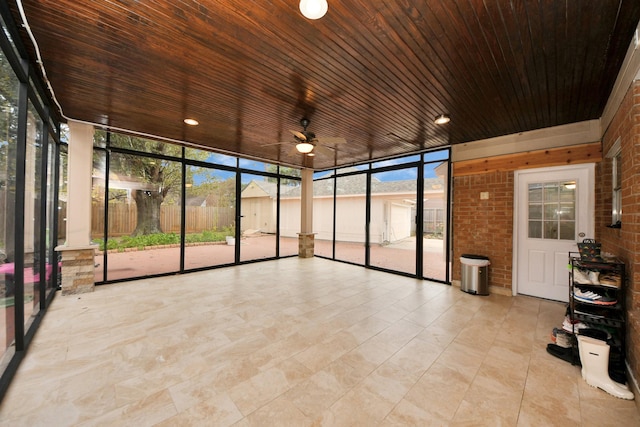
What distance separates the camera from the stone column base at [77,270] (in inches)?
153

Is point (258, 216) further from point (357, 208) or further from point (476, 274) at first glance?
point (476, 274)

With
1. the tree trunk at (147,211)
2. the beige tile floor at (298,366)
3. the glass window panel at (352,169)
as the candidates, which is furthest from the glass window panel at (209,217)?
the glass window panel at (352,169)

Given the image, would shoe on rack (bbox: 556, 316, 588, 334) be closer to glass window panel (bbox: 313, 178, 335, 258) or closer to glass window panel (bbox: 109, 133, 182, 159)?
glass window panel (bbox: 109, 133, 182, 159)

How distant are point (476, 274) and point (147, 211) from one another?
6.56m

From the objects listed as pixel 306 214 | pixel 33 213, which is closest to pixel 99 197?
pixel 33 213

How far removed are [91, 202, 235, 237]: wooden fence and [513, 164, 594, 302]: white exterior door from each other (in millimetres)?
6044

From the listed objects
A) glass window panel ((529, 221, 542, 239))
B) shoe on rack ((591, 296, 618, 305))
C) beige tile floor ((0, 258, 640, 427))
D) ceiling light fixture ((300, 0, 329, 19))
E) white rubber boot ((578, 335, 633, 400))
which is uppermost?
ceiling light fixture ((300, 0, 329, 19))

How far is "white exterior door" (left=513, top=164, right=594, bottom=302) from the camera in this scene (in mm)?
3604

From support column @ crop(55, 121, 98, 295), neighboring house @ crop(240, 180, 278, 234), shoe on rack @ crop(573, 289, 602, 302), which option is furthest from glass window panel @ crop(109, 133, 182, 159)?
shoe on rack @ crop(573, 289, 602, 302)

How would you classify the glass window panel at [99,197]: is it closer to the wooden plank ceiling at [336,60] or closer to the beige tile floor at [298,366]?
the wooden plank ceiling at [336,60]

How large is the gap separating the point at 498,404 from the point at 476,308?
208 centimetres

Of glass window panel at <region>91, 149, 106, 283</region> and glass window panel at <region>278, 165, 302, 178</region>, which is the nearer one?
glass window panel at <region>91, 149, 106, 283</region>

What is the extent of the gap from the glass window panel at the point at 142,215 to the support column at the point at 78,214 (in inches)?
Answer: 25.2

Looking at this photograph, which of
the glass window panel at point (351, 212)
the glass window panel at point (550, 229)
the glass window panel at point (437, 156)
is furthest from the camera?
the glass window panel at point (351, 212)
